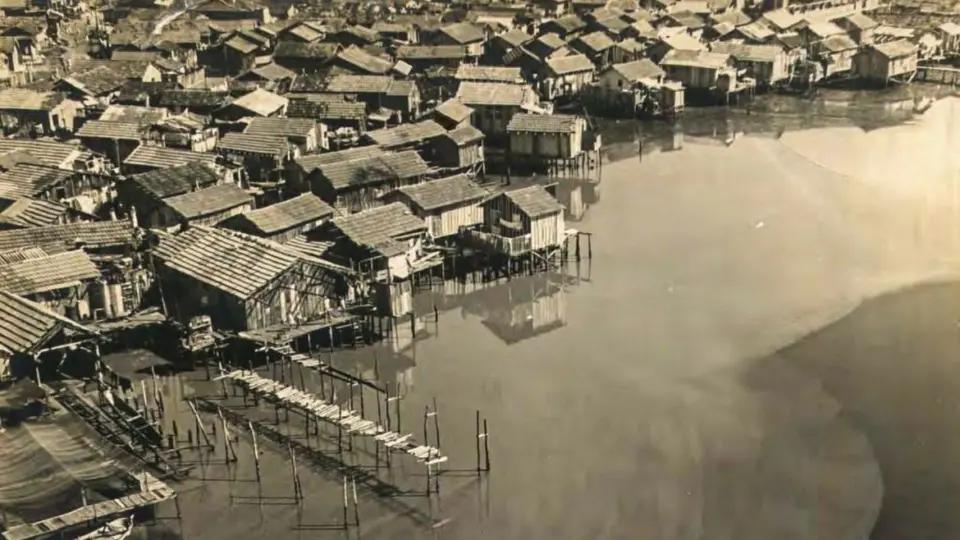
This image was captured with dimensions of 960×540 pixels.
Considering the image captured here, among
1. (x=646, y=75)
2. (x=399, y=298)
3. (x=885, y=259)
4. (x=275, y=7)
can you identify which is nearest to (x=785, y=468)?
(x=399, y=298)

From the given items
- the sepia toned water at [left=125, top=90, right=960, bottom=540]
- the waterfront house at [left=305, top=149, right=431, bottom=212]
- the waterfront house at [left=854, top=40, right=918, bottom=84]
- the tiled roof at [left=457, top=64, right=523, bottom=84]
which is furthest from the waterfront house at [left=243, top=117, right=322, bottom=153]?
the waterfront house at [left=854, top=40, right=918, bottom=84]

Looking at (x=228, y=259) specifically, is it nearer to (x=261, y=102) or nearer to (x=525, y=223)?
(x=525, y=223)

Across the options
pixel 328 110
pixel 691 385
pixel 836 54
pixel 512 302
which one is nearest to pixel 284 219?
pixel 512 302

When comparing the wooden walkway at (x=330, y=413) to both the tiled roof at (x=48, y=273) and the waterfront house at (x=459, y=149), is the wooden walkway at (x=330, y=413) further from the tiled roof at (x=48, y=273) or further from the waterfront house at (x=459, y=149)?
the waterfront house at (x=459, y=149)

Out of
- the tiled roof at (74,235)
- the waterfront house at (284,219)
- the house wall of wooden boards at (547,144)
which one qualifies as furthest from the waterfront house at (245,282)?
the house wall of wooden boards at (547,144)

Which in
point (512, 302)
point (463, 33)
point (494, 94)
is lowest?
point (512, 302)
